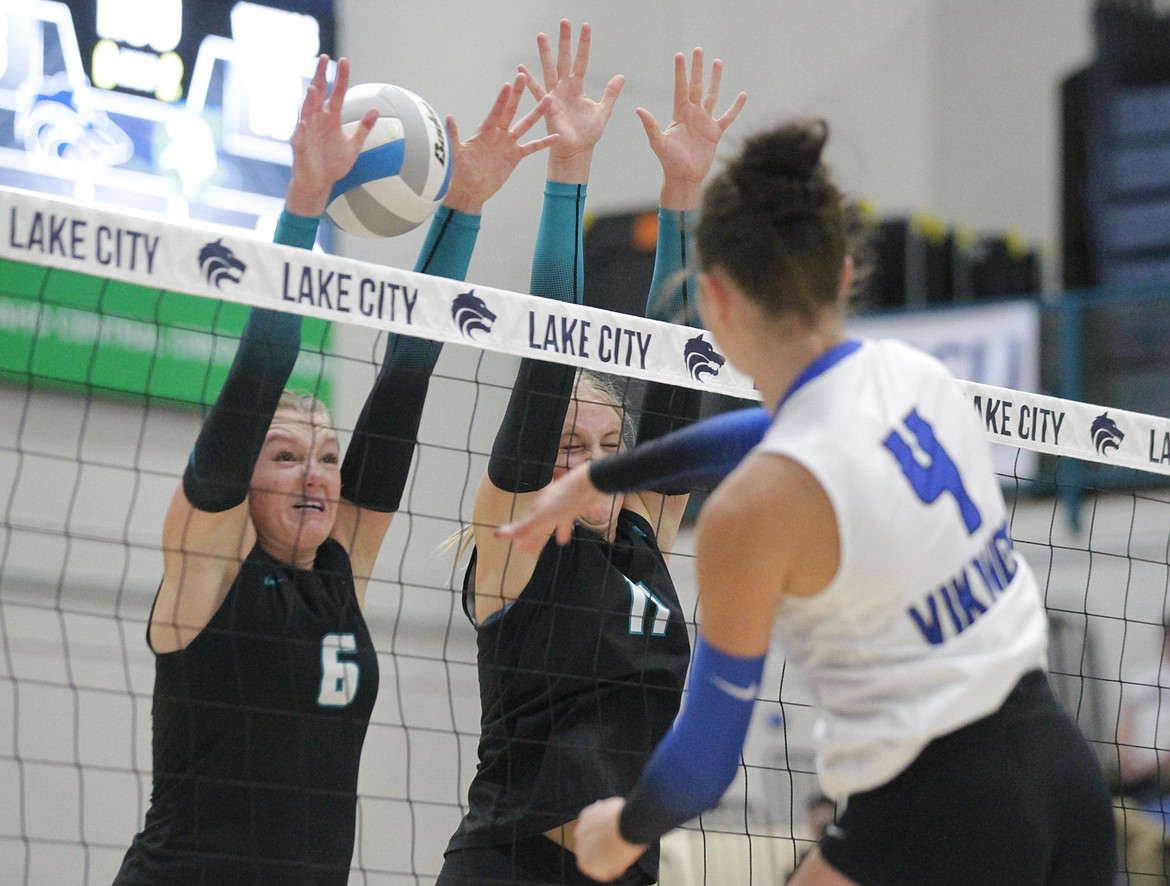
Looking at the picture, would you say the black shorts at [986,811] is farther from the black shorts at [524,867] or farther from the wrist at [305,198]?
the wrist at [305,198]

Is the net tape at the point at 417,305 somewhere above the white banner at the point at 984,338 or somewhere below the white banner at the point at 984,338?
below

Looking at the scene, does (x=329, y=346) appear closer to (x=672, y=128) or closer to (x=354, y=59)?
(x=354, y=59)

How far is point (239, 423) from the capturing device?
2.70m

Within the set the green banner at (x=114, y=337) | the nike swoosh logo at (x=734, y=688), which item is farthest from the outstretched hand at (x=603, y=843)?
the green banner at (x=114, y=337)

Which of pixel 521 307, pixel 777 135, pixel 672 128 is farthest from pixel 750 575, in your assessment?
pixel 672 128

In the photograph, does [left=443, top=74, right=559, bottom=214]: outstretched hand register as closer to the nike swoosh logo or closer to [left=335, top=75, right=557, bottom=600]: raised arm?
[left=335, top=75, right=557, bottom=600]: raised arm

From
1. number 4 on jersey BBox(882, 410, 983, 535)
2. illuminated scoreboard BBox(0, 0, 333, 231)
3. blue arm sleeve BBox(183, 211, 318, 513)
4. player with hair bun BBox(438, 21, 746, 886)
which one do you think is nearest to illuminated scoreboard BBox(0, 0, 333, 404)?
illuminated scoreboard BBox(0, 0, 333, 231)

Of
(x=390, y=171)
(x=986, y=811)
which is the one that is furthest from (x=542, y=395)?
(x=986, y=811)

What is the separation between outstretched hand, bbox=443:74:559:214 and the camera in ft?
10.7

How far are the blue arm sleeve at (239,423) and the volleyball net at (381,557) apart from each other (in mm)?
498

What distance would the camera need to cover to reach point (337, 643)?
2938mm

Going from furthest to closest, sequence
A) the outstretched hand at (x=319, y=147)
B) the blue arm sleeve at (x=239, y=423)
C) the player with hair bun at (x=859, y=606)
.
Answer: the outstretched hand at (x=319, y=147)
the blue arm sleeve at (x=239, y=423)
the player with hair bun at (x=859, y=606)

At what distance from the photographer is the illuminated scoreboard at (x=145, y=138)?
604cm

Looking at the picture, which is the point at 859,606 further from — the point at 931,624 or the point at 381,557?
the point at 381,557
